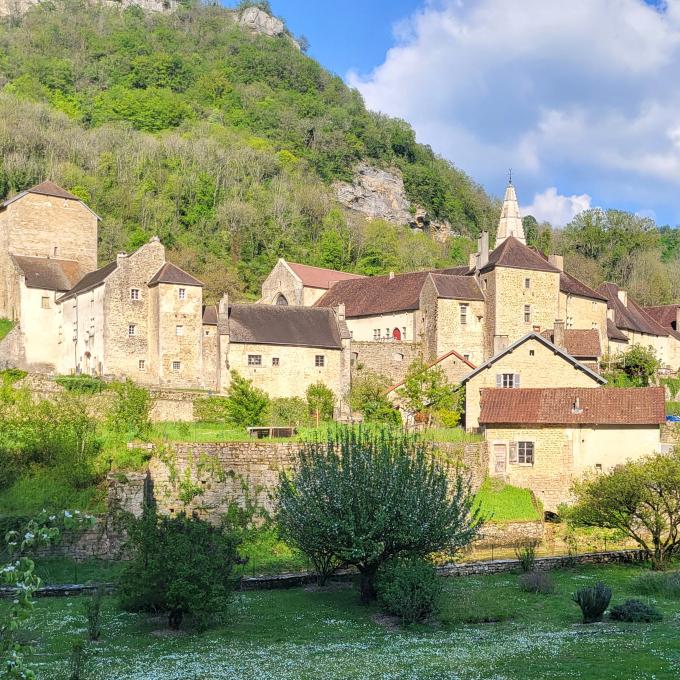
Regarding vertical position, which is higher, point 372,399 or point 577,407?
point 372,399

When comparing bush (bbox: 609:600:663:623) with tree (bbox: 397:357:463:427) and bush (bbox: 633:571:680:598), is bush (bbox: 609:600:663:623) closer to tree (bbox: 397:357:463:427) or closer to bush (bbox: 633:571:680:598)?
bush (bbox: 633:571:680:598)

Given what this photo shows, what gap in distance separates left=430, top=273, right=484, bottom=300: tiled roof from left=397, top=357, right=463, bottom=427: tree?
7990mm

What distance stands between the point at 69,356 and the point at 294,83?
9028cm

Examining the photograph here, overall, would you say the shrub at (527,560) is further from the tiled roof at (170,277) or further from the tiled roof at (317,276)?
the tiled roof at (317,276)

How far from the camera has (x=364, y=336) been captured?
54406 millimetres

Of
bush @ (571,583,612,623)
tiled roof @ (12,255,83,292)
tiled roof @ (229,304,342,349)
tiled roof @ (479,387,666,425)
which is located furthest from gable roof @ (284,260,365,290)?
bush @ (571,583,612,623)

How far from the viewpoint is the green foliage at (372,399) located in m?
41.9

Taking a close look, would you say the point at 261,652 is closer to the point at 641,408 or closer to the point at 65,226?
the point at 641,408

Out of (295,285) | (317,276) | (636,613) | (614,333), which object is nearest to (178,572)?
(636,613)

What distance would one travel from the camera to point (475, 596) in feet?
72.2

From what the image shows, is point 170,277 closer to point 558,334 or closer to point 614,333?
point 558,334

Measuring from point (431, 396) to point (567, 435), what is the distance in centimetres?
812

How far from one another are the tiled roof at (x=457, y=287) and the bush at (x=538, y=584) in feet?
91.4

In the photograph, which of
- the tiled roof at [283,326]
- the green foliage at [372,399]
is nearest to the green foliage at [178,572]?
the green foliage at [372,399]
